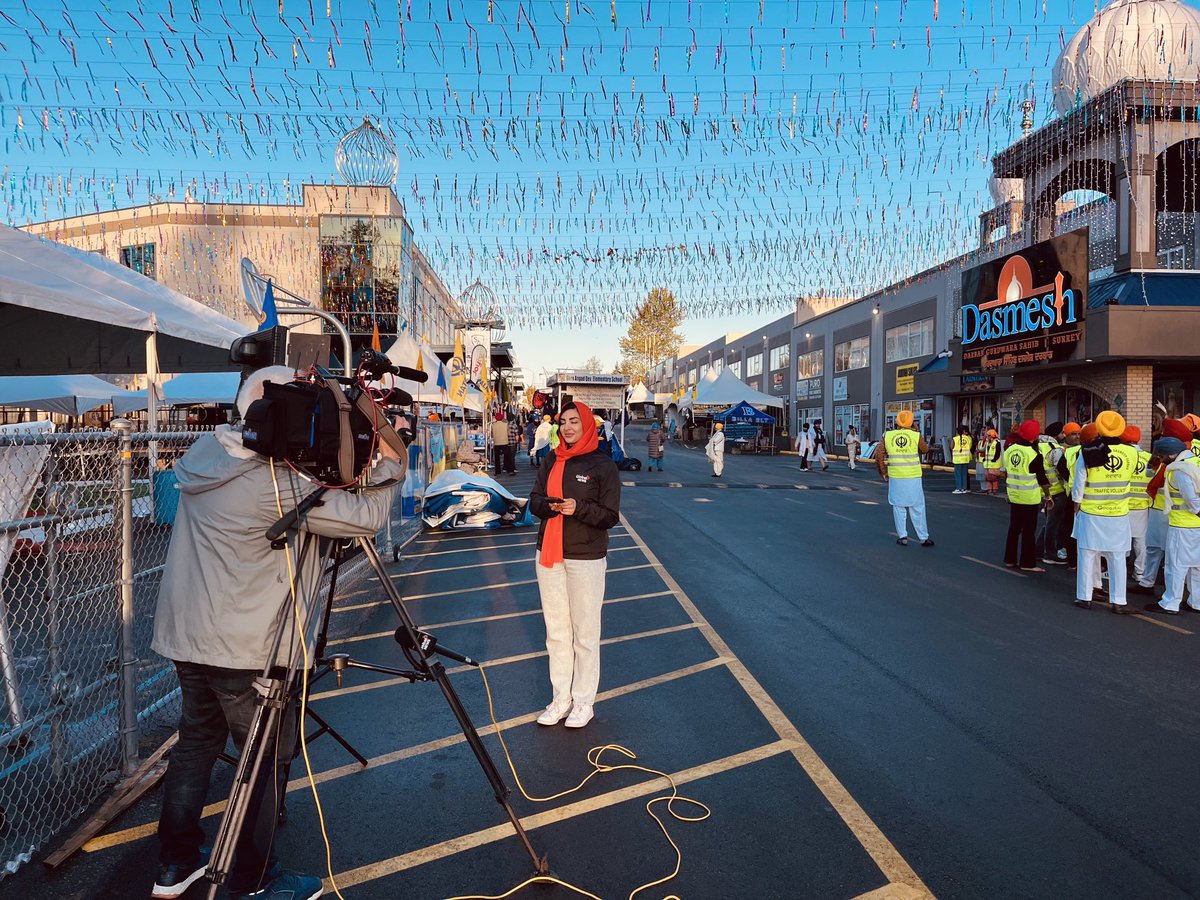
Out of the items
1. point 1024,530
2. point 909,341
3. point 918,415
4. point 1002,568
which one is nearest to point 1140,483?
point 1024,530

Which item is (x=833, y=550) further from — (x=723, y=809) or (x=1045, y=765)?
(x=723, y=809)

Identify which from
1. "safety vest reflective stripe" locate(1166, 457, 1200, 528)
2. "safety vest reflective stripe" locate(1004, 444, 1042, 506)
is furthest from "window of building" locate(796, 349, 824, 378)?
"safety vest reflective stripe" locate(1166, 457, 1200, 528)

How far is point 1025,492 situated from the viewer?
9422 millimetres

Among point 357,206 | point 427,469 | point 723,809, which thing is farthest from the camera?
point 357,206

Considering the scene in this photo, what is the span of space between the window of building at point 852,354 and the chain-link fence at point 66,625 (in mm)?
39998

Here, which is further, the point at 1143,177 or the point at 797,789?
the point at 1143,177

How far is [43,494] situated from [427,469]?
33.3ft

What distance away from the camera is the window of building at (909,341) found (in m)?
33.7

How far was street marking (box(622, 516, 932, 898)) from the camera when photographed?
3096mm

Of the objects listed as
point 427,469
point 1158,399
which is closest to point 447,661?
point 427,469

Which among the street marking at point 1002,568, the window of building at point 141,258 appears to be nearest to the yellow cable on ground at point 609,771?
the street marking at point 1002,568

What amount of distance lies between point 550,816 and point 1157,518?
850 cm

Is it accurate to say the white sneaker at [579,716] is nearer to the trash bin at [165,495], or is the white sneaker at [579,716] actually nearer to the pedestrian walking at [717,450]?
the trash bin at [165,495]

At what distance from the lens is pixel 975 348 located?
963 inches
